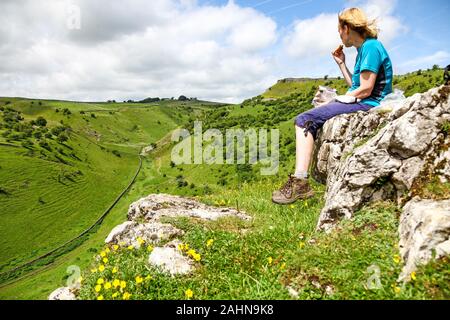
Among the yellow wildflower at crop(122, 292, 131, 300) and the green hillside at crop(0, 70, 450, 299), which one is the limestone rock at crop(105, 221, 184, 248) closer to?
the green hillside at crop(0, 70, 450, 299)

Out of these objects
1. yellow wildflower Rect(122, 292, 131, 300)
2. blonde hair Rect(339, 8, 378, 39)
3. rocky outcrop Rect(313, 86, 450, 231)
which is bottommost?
yellow wildflower Rect(122, 292, 131, 300)

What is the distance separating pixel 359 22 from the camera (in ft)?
25.7

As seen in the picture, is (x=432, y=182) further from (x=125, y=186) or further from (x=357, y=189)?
(x=125, y=186)

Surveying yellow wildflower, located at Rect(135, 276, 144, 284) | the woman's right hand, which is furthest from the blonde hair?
yellow wildflower, located at Rect(135, 276, 144, 284)

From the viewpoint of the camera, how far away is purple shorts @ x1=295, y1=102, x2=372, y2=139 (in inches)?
Answer: 337

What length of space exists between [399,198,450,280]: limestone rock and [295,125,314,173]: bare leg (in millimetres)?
3160

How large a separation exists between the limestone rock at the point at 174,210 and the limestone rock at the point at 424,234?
180 inches

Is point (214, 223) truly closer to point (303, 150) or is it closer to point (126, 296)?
point (303, 150)

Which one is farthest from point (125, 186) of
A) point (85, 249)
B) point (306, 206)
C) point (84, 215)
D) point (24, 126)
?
point (306, 206)

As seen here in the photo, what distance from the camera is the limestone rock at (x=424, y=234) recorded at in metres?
4.39

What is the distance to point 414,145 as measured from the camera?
20.6 ft
